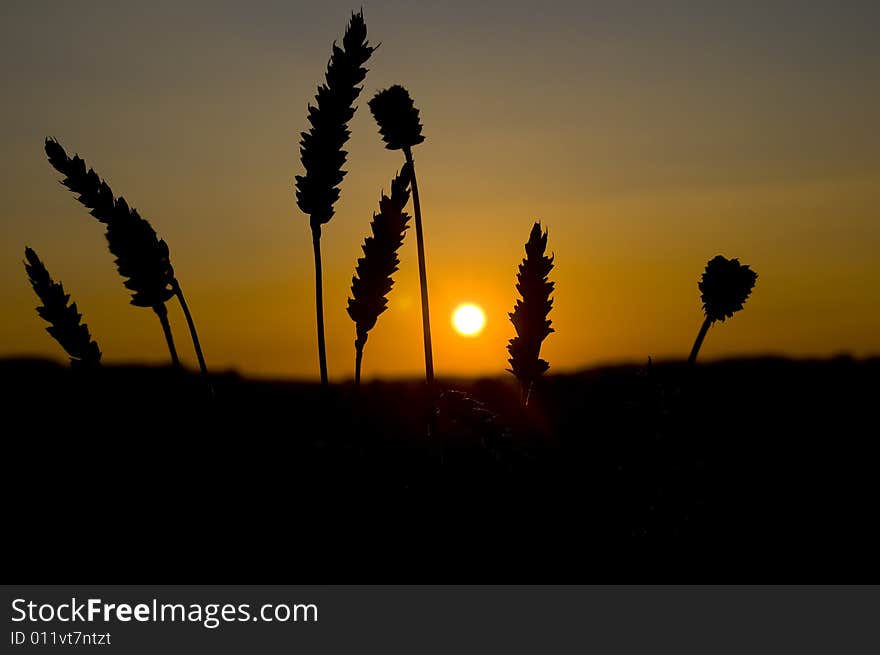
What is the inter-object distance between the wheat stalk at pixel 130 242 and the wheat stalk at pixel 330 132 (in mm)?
741

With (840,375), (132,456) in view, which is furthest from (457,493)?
(840,375)

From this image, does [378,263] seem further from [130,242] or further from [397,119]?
[130,242]

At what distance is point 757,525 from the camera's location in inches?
156

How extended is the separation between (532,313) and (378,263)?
737 millimetres

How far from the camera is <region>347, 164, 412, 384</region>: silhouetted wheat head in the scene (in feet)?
14.2

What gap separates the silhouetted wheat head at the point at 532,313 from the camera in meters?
4.48

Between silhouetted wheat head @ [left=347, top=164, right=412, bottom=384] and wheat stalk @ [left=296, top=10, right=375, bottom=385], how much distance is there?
23cm

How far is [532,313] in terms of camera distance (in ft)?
14.8

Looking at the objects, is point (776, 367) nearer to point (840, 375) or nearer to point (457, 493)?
point (840, 375)

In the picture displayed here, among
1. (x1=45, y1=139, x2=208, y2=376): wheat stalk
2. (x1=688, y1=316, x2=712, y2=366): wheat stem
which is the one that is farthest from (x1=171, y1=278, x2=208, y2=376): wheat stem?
(x1=688, y1=316, x2=712, y2=366): wheat stem

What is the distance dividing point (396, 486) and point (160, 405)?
5.55 feet

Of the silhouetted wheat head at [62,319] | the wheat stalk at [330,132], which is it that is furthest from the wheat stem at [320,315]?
the silhouetted wheat head at [62,319]

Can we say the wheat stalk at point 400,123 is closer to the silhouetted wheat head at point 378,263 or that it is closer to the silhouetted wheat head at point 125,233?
the silhouetted wheat head at point 378,263

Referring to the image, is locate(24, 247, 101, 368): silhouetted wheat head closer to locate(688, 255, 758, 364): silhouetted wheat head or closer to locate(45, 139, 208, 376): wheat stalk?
locate(45, 139, 208, 376): wheat stalk
